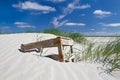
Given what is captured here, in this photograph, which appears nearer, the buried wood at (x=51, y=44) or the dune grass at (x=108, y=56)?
the dune grass at (x=108, y=56)

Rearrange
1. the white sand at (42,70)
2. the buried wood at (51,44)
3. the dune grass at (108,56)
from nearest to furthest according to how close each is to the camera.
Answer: the white sand at (42,70), the dune grass at (108,56), the buried wood at (51,44)

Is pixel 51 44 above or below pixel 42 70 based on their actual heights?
above

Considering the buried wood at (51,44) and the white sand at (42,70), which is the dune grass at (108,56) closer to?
the white sand at (42,70)

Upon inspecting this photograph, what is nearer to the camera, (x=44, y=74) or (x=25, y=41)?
(x=44, y=74)

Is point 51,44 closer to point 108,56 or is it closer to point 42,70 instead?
point 108,56

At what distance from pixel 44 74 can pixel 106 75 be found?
1.06m

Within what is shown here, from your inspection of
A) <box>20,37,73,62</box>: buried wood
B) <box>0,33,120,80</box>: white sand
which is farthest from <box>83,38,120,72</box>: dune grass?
<box>20,37,73,62</box>: buried wood

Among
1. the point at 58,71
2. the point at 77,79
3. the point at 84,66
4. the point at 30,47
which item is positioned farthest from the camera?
the point at 30,47

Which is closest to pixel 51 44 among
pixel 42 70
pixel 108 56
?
pixel 108 56

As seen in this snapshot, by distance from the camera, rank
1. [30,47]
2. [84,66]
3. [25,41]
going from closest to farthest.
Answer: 1. [84,66]
2. [30,47]
3. [25,41]

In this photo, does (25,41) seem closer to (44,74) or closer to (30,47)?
(30,47)

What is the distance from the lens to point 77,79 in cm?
390

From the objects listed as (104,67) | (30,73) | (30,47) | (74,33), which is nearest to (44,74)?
(30,73)

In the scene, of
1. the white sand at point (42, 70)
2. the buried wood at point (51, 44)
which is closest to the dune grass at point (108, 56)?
the white sand at point (42, 70)
